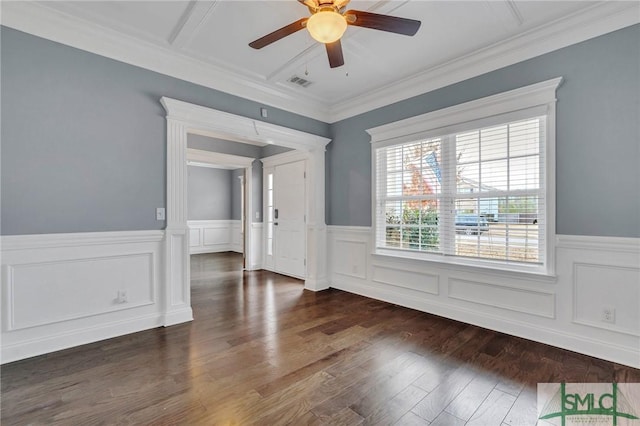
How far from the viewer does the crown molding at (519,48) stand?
2.47 meters

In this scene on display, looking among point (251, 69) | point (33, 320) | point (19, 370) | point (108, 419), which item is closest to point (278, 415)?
point (108, 419)

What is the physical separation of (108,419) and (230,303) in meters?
2.26

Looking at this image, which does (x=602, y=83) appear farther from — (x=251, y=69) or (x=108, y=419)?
(x=108, y=419)

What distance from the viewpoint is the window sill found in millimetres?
2895

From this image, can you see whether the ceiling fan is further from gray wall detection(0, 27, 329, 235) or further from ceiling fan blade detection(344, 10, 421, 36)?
gray wall detection(0, 27, 329, 235)

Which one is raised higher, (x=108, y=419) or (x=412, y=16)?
(x=412, y=16)

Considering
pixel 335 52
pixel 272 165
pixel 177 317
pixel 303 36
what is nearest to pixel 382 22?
pixel 335 52

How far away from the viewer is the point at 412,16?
2.60 m

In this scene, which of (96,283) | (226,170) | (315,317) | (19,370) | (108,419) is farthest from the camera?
(226,170)

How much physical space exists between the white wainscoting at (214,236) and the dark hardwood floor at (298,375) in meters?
5.89

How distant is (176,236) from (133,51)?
6.40 feet

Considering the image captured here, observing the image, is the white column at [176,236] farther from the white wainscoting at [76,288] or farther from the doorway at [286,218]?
the doorway at [286,218]

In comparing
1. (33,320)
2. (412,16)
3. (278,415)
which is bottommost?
(278,415)

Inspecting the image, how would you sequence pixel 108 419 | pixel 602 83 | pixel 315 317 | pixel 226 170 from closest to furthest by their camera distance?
1. pixel 108 419
2. pixel 602 83
3. pixel 315 317
4. pixel 226 170
